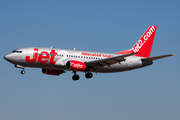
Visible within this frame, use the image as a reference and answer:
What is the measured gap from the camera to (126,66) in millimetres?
61031

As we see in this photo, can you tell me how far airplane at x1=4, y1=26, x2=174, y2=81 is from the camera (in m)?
53.3

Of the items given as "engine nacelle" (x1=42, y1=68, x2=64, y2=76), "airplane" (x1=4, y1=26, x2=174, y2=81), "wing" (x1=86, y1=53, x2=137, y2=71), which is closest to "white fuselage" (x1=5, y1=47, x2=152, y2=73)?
"airplane" (x1=4, y1=26, x2=174, y2=81)

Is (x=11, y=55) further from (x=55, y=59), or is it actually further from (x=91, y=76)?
(x=91, y=76)

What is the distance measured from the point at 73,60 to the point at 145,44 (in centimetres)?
1750

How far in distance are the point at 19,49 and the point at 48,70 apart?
26.4ft

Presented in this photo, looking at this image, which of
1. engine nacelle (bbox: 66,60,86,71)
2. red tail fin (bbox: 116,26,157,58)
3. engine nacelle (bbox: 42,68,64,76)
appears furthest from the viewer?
red tail fin (bbox: 116,26,157,58)

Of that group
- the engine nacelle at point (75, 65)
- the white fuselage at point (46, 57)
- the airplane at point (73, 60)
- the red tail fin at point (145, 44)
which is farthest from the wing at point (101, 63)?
the red tail fin at point (145, 44)

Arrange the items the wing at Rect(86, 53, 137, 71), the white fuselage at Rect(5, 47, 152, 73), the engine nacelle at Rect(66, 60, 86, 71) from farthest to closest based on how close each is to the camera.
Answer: the wing at Rect(86, 53, 137, 71)
the engine nacelle at Rect(66, 60, 86, 71)
the white fuselage at Rect(5, 47, 152, 73)

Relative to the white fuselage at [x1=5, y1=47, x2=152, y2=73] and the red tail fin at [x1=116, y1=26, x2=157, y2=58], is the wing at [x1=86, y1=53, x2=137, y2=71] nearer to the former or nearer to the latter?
the white fuselage at [x1=5, y1=47, x2=152, y2=73]

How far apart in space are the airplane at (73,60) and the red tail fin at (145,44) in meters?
0.67

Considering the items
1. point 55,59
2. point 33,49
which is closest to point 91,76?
point 55,59

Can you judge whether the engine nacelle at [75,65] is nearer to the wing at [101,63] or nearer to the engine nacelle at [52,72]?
the wing at [101,63]

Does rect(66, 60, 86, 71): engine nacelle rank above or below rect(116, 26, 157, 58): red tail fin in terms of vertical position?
below

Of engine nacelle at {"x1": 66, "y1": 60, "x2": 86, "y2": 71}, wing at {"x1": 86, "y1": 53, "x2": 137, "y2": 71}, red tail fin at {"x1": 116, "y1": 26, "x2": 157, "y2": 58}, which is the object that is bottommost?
engine nacelle at {"x1": 66, "y1": 60, "x2": 86, "y2": 71}
